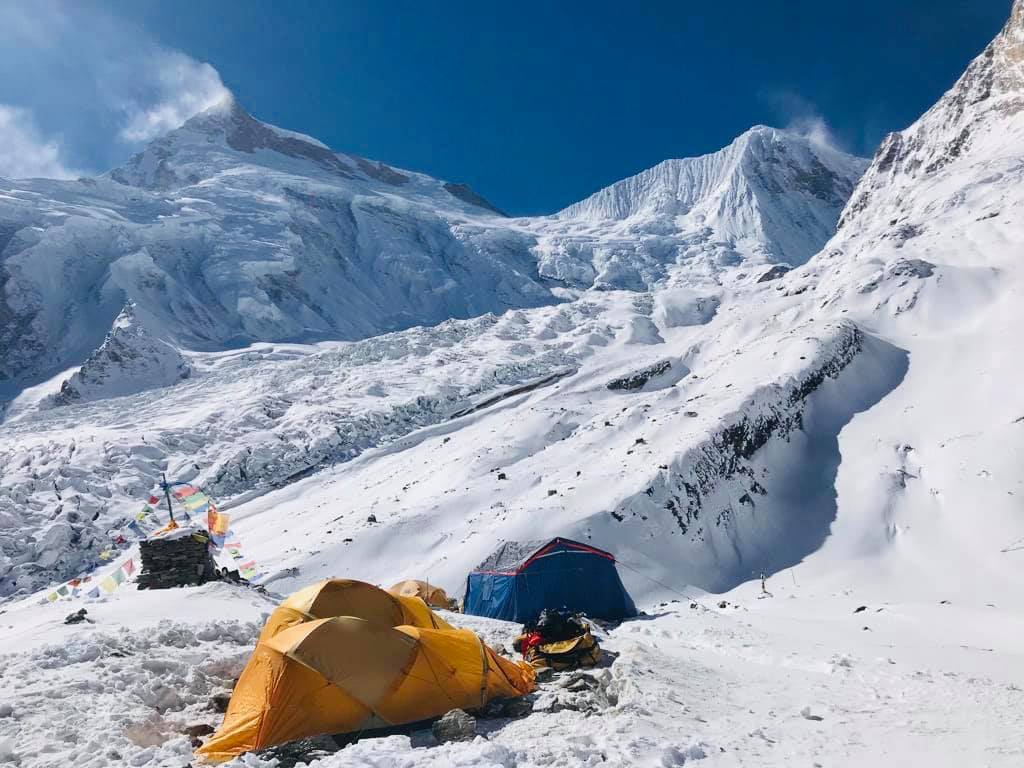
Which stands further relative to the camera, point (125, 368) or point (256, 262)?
point (256, 262)

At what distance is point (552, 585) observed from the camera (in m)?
22.9

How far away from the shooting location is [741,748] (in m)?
8.31

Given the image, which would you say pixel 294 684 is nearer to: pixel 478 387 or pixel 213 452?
pixel 213 452

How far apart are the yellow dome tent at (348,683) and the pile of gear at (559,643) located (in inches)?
92.3

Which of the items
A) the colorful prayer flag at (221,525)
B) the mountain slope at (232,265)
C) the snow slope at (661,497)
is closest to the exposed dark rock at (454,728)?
the snow slope at (661,497)

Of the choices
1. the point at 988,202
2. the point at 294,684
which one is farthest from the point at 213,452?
the point at 988,202

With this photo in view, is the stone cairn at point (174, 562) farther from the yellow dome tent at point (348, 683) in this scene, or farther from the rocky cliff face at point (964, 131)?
the rocky cliff face at point (964, 131)

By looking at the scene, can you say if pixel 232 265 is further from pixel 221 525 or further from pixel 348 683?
pixel 348 683

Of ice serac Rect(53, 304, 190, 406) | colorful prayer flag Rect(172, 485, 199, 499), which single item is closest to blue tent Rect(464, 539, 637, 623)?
colorful prayer flag Rect(172, 485, 199, 499)

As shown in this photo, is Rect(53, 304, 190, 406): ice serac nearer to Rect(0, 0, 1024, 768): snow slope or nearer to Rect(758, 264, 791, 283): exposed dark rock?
Rect(0, 0, 1024, 768): snow slope

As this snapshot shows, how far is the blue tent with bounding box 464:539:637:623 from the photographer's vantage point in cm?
2258

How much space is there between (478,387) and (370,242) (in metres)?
102

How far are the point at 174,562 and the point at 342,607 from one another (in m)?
12.0

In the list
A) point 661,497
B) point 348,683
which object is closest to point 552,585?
point 661,497
